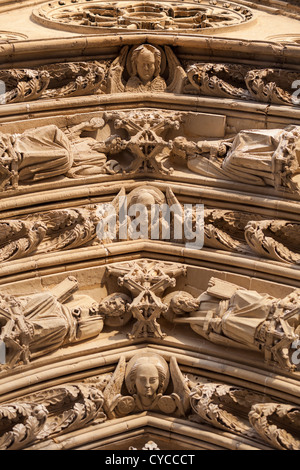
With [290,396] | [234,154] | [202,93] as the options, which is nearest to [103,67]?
[202,93]

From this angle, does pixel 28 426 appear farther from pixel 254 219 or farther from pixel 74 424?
pixel 254 219

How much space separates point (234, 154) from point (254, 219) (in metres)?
0.77

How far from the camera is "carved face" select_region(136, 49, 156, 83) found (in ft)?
42.7

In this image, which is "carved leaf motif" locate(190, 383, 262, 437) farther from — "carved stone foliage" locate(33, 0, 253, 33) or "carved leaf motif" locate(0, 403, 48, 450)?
"carved stone foliage" locate(33, 0, 253, 33)

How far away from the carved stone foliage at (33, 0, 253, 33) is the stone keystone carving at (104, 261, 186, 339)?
3643 millimetres

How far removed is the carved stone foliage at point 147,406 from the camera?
10070 millimetres

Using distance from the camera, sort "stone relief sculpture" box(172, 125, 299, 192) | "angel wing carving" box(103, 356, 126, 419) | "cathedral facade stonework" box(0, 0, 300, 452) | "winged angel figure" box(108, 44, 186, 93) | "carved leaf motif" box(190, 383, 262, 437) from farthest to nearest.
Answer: "winged angel figure" box(108, 44, 186, 93) → "stone relief sculpture" box(172, 125, 299, 192) → "angel wing carving" box(103, 356, 126, 419) → "cathedral facade stonework" box(0, 0, 300, 452) → "carved leaf motif" box(190, 383, 262, 437)

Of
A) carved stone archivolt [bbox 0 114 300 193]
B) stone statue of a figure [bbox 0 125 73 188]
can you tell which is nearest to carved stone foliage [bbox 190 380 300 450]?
carved stone archivolt [bbox 0 114 300 193]

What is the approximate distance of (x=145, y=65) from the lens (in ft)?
42.8

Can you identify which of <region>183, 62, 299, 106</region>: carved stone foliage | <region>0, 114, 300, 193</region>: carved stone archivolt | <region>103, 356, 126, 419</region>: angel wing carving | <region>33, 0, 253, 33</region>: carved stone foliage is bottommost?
<region>103, 356, 126, 419</region>: angel wing carving

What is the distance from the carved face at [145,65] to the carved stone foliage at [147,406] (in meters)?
3.72

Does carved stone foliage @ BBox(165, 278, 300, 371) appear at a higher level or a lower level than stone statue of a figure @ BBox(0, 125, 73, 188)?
lower

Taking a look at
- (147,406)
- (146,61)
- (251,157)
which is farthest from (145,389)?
(146,61)

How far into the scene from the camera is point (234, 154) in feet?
39.0
